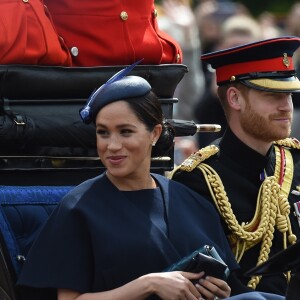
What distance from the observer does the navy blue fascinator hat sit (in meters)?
Result: 5.33

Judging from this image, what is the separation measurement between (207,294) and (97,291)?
435 millimetres

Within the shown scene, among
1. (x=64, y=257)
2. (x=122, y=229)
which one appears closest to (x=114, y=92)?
(x=122, y=229)

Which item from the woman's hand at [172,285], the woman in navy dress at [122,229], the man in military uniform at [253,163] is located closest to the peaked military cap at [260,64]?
the man in military uniform at [253,163]

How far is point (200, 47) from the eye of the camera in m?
12.6

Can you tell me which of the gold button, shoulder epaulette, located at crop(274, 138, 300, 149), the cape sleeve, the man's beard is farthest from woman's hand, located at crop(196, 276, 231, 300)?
the gold button

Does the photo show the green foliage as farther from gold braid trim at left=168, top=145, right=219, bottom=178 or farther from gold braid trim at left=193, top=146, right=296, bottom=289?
gold braid trim at left=193, top=146, right=296, bottom=289

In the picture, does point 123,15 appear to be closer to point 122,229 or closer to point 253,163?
point 253,163

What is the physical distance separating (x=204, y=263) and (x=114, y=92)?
0.78 metres

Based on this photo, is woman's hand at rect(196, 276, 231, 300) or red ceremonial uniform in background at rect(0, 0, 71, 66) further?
red ceremonial uniform in background at rect(0, 0, 71, 66)

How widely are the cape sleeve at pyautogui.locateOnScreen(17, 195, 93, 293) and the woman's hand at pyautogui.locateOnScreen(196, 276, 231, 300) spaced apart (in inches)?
17.4

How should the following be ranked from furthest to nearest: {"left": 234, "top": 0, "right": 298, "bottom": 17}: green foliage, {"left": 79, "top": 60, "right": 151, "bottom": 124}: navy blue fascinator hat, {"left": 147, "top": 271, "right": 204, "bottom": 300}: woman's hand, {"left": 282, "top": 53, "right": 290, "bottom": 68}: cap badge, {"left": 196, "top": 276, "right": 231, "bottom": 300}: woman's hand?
{"left": 234, "top": 0, "right": 298, "bottom": 17}: green foliage, {"left": 282, "top": 53, "right": 290, "bottom": 68}: cap badge, {"left": 79, "top": 60, "right": 151, "bottom": 124}: navy blue fascinator hat, {"left": 196, "top": 276, "right": 231, "bottom": 300}: woman's hand, {"left": 147, "top": 271, "right": 204, "bottom": 300}: woman's hand

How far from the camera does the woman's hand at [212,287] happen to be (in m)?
5.20

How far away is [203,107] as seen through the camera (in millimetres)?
10547

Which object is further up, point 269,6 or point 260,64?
point 260,64
